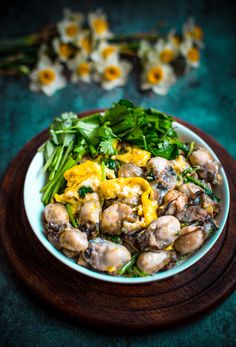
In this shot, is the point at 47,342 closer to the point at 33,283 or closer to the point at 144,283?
the point at 33,283

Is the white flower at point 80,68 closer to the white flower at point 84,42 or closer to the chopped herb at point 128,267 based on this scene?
the white flower at point 84,42

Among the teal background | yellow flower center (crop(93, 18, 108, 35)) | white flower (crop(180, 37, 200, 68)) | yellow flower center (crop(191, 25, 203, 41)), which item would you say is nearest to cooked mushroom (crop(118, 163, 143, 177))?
the teal background

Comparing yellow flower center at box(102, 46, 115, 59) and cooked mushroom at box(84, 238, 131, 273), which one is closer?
cooked mushroom at box(84, 238, 131, 273)

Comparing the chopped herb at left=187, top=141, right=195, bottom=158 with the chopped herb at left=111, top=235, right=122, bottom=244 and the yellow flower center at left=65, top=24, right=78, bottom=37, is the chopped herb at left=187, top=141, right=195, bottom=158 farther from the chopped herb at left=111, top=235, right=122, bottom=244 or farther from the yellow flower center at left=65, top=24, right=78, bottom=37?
the yellow flower center at left=65, top=24, right=78, bottom=37

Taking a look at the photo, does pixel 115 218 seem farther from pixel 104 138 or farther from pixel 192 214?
pixel 104 138

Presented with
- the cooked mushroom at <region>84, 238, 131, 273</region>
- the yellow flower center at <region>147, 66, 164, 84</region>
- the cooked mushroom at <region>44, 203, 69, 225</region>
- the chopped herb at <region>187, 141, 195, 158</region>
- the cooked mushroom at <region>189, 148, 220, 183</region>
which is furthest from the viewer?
the yellow flower center at <region>147, 66, 164, 84</region>

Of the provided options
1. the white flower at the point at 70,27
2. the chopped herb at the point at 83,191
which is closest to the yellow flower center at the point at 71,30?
the white flower at the point at 70,27

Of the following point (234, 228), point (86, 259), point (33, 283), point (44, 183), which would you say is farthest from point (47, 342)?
point (234, 228)
